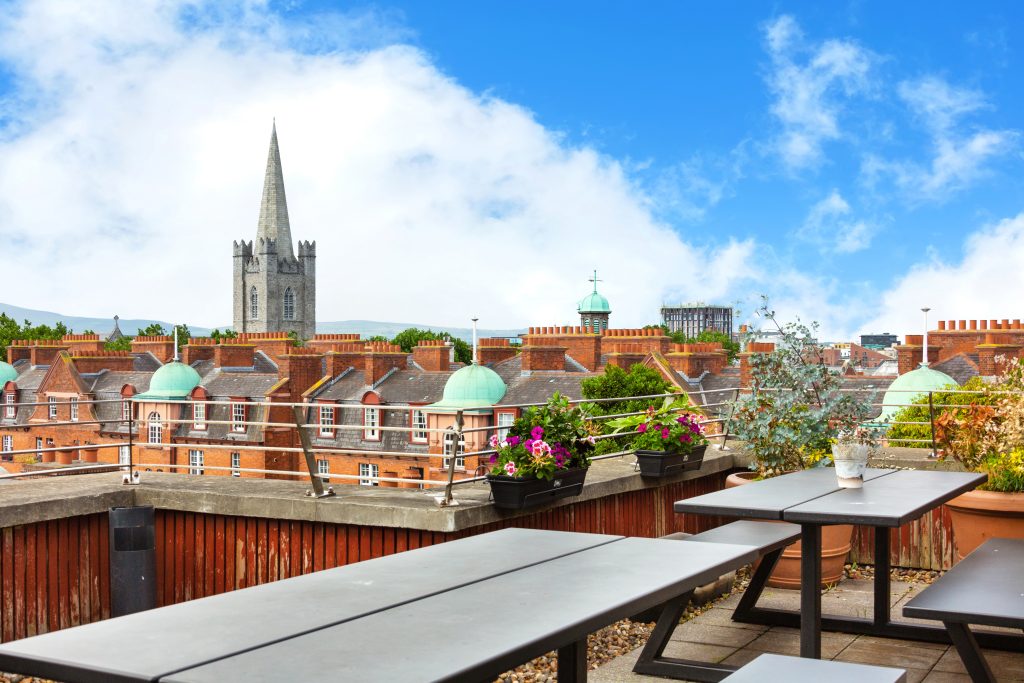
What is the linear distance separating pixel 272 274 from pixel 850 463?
16315 centimetres

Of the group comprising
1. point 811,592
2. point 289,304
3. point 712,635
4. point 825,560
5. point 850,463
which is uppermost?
point 289,304

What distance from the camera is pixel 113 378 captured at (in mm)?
55875

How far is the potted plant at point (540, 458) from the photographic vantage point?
23.2 feet

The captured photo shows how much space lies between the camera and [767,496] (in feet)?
21.4

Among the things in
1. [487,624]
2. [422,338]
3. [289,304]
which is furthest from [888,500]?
Answer: [289,304]

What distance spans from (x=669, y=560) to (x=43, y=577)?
18.2 ft

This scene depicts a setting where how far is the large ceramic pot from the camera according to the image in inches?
343

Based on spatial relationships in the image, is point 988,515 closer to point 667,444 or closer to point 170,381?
point 667,444

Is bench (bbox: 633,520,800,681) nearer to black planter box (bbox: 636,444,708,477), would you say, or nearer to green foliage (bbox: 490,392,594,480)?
green foliage (bbox: 490,392,594,480)

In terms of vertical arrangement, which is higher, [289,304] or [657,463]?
[289,304]

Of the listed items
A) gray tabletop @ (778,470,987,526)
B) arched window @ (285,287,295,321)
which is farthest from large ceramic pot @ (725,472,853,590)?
arched window @ (285,287,295,321)

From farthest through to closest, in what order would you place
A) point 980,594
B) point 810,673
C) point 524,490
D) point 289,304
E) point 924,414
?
point 289,304
point 924,414
point 524,490
point 980,594
point 810,673

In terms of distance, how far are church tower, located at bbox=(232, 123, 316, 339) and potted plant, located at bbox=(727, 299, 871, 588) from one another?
159 m

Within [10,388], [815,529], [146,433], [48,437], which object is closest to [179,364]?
[146,433]
